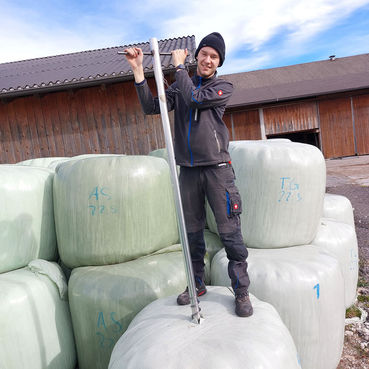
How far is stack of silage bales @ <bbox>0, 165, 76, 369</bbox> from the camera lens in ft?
5.26

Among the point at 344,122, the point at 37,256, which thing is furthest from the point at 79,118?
the point at 344,122

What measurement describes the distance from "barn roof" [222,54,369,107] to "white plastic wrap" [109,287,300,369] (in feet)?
34.7

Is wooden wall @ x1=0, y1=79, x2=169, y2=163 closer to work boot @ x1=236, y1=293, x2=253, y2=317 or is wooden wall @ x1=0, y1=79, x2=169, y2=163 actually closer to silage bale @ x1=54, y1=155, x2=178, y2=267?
silage bale @ x1=54, y1=155, x2=178, y2=267

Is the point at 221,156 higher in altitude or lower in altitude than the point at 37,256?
higher

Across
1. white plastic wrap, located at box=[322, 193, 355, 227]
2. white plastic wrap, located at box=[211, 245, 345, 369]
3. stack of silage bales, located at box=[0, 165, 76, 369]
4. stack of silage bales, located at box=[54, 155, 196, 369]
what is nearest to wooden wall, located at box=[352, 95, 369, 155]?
white plastic wrap, located at box=[322, 193, 355, 227]

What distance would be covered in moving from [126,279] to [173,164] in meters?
0.84

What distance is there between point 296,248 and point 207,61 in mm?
1331

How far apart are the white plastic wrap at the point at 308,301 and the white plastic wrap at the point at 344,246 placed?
535 millimetres

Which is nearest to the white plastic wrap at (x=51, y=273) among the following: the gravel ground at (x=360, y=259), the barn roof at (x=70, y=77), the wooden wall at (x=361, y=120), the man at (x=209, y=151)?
the man at (x=209, y=151)

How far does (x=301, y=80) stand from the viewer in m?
13.4

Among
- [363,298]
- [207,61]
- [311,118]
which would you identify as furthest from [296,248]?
[311,118]

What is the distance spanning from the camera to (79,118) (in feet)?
17.9

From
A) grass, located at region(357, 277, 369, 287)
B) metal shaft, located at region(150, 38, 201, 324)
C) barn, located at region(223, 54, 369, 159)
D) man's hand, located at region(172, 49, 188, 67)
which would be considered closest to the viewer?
metal shaft, located at region(150, 38, 201, 324)

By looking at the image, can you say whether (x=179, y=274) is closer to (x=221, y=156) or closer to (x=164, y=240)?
(x=164, y=240)
